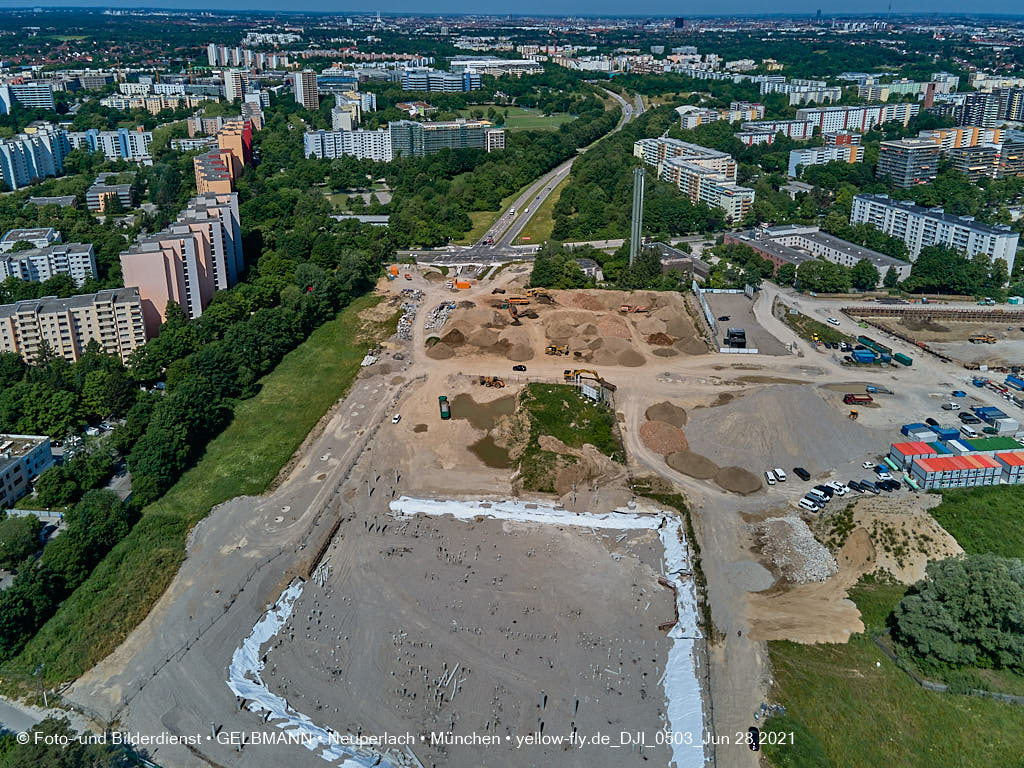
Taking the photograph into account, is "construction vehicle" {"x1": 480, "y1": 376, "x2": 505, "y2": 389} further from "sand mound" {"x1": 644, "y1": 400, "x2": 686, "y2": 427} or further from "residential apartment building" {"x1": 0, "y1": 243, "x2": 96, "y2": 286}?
"residential apartment building" {"x1": 0, "y1": 243, "x2": 96, "y2": 286}

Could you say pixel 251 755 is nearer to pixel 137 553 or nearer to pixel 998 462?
pixel 137 553

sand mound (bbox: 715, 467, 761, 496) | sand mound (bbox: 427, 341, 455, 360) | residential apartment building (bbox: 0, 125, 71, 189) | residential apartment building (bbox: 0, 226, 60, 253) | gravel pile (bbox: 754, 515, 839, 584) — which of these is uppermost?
residential apartment building (bbox: 0, 125, 71, 189)

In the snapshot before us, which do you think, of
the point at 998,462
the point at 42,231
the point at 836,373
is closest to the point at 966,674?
the point at 998,462

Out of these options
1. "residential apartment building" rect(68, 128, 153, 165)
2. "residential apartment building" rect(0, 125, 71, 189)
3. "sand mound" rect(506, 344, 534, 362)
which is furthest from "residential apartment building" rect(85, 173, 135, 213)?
"sand mound" rect(506, 344, 534, 362)

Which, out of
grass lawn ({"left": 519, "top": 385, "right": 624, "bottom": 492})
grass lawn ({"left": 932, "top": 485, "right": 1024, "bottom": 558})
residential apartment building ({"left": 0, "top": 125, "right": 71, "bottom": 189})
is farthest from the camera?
residential apartment building ({"left": 0, "top": 125, "right": 71, "bottom": 189})

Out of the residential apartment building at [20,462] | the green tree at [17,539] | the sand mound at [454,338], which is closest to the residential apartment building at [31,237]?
the residential apartment building at [20,462]

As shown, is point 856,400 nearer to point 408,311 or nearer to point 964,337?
point 964,337
